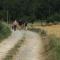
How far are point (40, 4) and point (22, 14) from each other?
577 cm

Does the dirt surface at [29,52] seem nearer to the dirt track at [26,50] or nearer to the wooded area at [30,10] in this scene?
the dirt track at [26,50]

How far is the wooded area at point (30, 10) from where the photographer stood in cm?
8812

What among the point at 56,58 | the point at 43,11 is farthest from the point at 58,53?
the point at 43,11

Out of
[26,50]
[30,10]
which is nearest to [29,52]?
[26,50]

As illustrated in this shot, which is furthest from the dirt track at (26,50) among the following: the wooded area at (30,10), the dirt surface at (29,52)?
the wooded area at (30,10)

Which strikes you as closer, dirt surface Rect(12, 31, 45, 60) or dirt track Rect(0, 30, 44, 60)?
dirt surface Rect(12, 31, 45, 60)

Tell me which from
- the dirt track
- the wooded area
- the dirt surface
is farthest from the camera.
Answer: the wooded area

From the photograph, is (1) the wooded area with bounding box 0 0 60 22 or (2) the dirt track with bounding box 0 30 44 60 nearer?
(2) the dirt track with bounding box 0 30 44 60

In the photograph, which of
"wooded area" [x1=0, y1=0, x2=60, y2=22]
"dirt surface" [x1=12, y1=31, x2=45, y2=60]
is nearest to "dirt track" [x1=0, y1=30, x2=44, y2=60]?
"dirt surface" [x1=12, y1=31, x2=45, y2=60]

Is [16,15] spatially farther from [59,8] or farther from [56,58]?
[56,58]

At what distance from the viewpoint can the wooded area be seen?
88.1m

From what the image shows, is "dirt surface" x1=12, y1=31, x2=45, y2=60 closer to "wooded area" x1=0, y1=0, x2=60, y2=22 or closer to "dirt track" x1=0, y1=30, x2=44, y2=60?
"dirt track" x1=0, y1=30, x2=44, y2=60

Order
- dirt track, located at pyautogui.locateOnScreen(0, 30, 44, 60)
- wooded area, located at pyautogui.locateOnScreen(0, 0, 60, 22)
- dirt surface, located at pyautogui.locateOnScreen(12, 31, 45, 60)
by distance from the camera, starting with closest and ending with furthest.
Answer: dirt surface, located at pyautogui.locateOnScreen(12, 31, 45, 60) < dirt track, located at pyautogui.locateOnScreen(0, 30, 44, 60) < wooded area, located at pyautogui.locateOnScreen(0, 0, 60, 22)

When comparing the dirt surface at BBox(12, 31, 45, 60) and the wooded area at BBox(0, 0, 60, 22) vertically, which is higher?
→ the dirt surface at BBox(12, 31, 45, 60)
